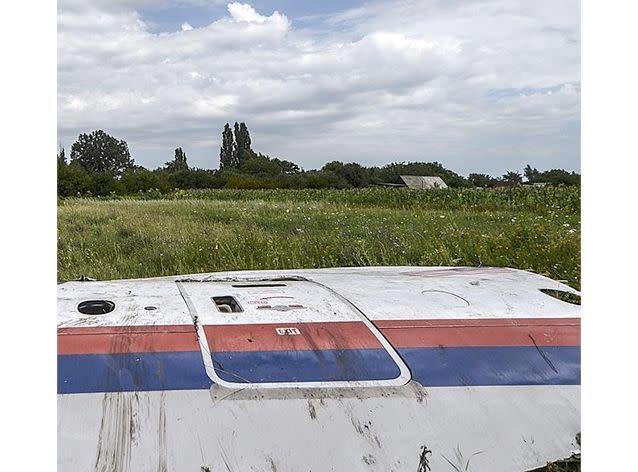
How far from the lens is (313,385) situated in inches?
58.3

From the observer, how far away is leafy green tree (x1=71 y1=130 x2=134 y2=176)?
6321mm

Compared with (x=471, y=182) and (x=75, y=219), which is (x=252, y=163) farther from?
(x=75, y=219)

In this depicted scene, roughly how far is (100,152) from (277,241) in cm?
277

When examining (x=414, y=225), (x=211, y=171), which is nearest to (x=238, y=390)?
(x=414, y=225)

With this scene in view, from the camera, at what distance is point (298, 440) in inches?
54.6

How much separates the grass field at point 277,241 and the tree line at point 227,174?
472 millimetres

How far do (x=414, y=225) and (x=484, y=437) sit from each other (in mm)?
4701

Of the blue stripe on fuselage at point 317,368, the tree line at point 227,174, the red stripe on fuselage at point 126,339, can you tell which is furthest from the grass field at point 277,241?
the red stripe on fuselage at point 126,339

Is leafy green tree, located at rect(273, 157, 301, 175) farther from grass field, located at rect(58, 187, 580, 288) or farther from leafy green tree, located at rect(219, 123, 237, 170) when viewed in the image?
grass field, located at rect(58, 187, 580, 288)

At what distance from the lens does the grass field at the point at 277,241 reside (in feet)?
14.4

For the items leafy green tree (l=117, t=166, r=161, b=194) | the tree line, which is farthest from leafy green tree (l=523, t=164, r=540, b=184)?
leafy green tree (l=117, t=166, r=161, b=194)

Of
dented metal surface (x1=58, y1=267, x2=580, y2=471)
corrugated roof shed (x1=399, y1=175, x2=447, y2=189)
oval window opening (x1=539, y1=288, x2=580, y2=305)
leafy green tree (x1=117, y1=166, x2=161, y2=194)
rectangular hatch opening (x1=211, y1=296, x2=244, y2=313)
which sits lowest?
dented metal surface (x1=58, y1=267, x2=580, y2=471)

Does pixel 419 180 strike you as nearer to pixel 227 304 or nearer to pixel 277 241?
pixel 277 241

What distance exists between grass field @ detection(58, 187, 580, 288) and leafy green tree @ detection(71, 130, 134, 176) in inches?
18.7
